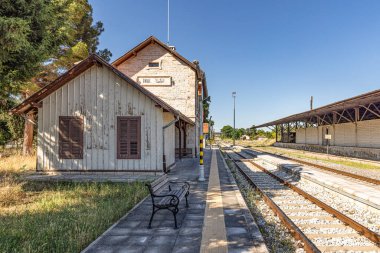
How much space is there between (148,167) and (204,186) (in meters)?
3.60

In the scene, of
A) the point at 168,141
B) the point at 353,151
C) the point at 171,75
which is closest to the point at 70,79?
the point at 168,141

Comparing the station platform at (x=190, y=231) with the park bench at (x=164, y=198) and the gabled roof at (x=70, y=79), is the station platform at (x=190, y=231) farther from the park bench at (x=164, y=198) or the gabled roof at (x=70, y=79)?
the gabled roof at (x=70, y=79)

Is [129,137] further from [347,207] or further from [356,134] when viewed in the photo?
[356,134]

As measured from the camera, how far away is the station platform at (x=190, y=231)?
14.2 feet

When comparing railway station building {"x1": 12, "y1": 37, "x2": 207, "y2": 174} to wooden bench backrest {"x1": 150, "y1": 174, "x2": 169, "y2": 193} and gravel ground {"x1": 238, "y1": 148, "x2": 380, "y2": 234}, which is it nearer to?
wooden bench backrest {"x1": 150, "y1": 174, "x2": 169, "y2": 193}

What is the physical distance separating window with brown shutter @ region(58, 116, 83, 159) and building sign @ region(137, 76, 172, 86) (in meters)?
10.5

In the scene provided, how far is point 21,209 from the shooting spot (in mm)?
6977

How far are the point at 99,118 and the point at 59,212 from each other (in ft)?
20.9

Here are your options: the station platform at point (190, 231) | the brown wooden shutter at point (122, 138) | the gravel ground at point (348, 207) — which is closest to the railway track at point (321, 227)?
the gravel ground at point (348, 207)

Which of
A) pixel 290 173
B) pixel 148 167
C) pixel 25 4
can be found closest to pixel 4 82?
pixel 25 4

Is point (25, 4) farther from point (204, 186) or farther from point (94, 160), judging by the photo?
point (204, 186)

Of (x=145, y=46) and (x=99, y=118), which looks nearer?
(x=99, y=118)

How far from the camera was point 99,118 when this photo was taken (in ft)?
40.8

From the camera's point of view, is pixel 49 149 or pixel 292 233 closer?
pixel 292 233
